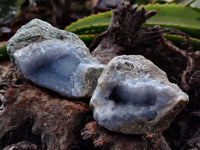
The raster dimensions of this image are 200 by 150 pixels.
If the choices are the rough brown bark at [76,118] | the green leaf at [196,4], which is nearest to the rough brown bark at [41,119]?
the rough brown bark at [76,118]

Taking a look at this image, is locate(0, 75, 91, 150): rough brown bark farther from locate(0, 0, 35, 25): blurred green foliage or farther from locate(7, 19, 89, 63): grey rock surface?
locate(0, 0, 35, 25): blurred green foliage

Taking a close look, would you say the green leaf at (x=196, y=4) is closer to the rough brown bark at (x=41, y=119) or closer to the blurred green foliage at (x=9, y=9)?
the rough brown bark at (x=41, y=119)

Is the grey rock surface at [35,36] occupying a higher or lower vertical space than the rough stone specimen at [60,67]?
higher

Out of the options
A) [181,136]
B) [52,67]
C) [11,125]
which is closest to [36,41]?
[52,67]

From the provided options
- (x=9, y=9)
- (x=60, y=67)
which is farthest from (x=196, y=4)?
(x=9, y=9)

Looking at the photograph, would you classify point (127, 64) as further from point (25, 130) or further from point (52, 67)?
point (25, 130)

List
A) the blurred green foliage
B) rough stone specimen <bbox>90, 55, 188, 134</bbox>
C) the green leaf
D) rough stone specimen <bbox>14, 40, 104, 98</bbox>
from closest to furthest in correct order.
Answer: rough stone specimen <bbox>90, 55, 188, 134</bbox>, rough stone specimen <bbox>14, 40, 104, 98</bbox>, the green leaf, the blurred green foliage

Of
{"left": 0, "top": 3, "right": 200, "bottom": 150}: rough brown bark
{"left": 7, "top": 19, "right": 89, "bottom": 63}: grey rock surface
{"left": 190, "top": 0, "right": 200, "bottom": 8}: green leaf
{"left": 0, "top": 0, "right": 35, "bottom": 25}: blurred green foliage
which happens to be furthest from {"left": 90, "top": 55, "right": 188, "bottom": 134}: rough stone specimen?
{"left": 0, "top": 0, "right": 35, "bottom": 25}: blurred green foliage
